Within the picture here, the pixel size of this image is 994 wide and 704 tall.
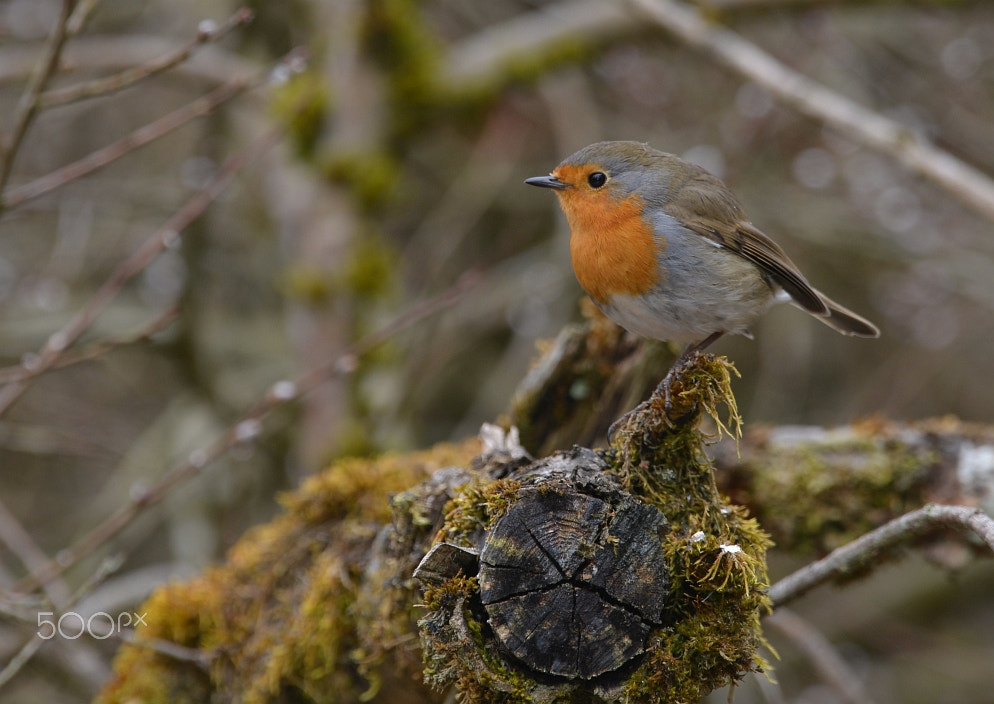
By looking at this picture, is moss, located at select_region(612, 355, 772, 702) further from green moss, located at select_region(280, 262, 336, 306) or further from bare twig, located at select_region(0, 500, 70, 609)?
green moss, located at select_region(280, 262, 336, 306)

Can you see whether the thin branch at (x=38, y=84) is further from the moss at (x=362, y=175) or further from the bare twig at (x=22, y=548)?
the moss at (x=362, y=175)

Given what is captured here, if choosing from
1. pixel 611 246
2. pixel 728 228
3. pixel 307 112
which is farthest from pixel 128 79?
pixel 307 112

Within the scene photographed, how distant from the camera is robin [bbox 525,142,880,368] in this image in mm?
3070

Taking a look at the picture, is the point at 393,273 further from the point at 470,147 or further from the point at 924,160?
the point at 924,160

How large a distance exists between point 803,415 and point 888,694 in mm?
2296

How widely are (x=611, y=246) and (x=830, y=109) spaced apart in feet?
5.21

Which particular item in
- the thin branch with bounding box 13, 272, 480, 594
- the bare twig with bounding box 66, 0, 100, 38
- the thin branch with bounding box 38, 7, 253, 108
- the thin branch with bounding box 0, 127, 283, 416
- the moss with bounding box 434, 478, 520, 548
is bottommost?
the thin branch with bounding box 13, 272, 480, 594

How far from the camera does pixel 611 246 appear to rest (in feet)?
10.5

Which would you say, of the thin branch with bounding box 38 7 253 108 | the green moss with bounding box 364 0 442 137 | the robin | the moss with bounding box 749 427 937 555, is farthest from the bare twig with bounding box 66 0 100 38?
the green moss with bounding box 364 0 442 137

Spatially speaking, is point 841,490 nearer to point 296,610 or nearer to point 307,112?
point 296,610

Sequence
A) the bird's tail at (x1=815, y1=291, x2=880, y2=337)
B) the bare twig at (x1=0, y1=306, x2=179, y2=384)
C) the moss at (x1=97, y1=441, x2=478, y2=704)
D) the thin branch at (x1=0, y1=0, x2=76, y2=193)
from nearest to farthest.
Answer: the thin branch at (x1=0, y1=0, x2=76, y2=193)
the moss at (x1=97, y1=441, x2=478, y2=704)
the bare twig at (x1=0, y1=306, x2=179, y2=384)
the bird's tail at (x1=815, y1=291, x2=880, y2=337)

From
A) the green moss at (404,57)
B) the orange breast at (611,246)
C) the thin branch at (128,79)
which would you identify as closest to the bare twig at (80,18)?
the thin branch at (128,79)

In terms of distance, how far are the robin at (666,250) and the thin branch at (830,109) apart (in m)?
0.76

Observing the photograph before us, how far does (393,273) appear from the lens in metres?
6.04
